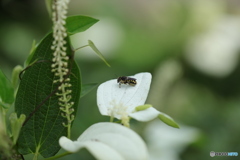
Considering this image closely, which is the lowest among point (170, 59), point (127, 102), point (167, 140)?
point (167, 140)

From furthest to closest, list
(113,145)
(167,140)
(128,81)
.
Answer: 1. (167,140)
2. (128,81)
3. (113,145)

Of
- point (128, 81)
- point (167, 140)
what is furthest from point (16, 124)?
point (167, 140)

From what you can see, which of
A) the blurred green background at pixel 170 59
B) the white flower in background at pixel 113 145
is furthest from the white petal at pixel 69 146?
the blurred green background at pixel 170 59

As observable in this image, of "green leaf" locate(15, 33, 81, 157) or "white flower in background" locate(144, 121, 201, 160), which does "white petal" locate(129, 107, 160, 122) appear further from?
"white flower in background" locate(144, 121, 201, 160)

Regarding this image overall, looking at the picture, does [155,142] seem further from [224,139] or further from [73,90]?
[73,90]

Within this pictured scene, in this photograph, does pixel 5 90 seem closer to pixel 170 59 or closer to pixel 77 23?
pixel 77 23

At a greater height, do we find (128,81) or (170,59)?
(128,81)

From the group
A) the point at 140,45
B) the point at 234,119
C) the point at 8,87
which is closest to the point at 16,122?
the point at 8,87
